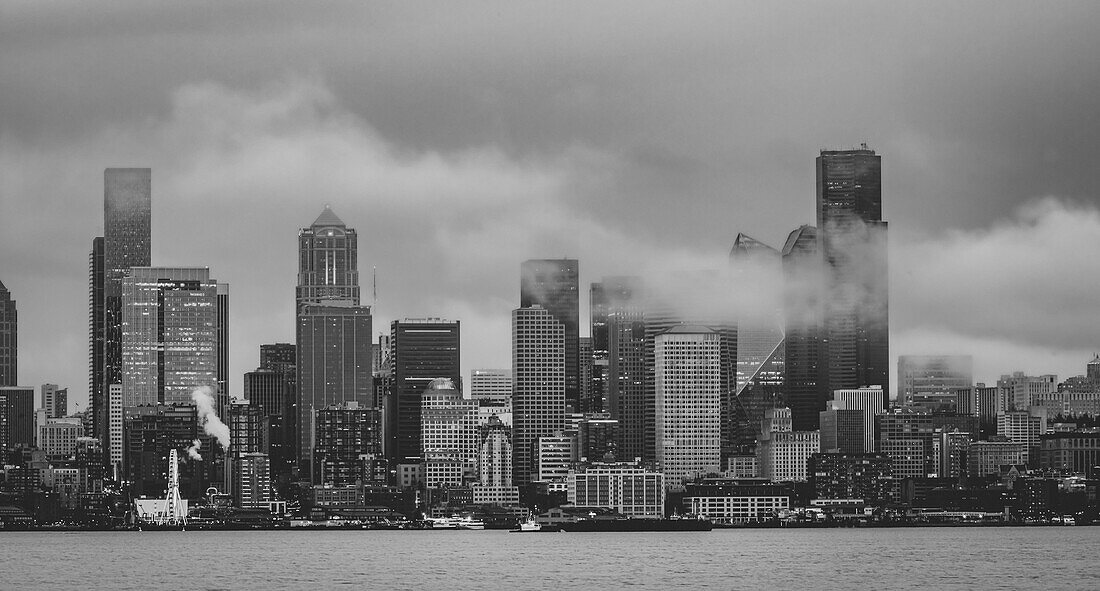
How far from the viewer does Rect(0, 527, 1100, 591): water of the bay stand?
104m

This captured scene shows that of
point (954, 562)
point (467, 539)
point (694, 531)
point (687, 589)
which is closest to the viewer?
point (687, 589)

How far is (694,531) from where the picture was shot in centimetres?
18862

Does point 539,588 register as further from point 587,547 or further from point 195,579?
point 587,547

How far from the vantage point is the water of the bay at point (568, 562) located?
340ft

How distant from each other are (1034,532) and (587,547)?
188 ft

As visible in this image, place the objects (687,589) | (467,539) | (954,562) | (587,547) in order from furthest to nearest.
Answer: (467,539) < (587,547) < (954,562) < (687,589)

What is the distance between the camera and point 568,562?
12438 cm

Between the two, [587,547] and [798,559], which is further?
[587,547]

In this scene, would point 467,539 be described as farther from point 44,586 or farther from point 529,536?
point 44,586

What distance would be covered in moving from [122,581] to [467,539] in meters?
68.5

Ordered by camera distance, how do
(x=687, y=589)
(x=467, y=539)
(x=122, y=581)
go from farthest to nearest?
(x=467, y=539)
(x=122, y=581)
(x=687, y=589)

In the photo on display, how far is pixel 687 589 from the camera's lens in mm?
98250

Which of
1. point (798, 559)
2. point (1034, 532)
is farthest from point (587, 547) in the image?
point (1034, 532)

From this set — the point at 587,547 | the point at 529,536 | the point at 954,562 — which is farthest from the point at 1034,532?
the point at 954,562
